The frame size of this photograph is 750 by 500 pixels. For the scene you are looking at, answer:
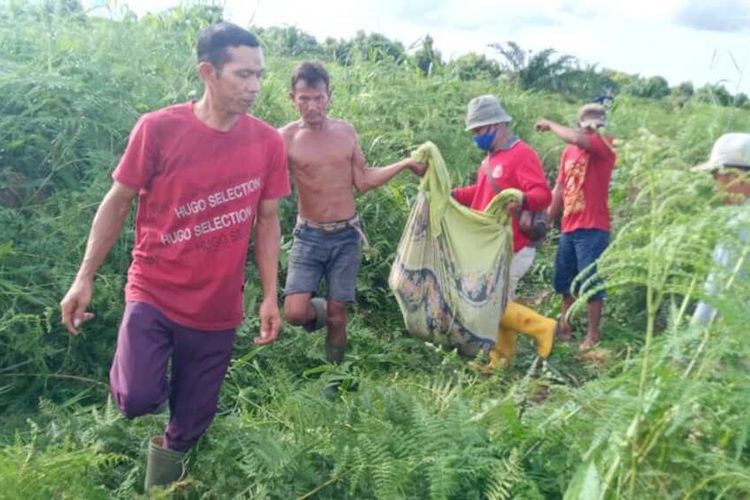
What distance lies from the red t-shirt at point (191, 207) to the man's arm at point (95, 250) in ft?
0.21

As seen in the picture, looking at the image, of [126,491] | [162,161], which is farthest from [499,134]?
[126,491]

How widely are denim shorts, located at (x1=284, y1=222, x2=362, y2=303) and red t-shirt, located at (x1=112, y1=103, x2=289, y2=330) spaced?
4.28 feet

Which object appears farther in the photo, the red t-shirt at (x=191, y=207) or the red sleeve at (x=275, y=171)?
the red sleeve at (x=275, y=171)

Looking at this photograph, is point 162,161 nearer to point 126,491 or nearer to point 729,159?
point 126,491

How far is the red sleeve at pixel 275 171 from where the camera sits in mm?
3277

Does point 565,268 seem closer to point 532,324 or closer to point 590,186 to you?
point 590,186

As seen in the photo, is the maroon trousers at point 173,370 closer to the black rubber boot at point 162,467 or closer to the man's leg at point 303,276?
the black rubber boot at point 162,467

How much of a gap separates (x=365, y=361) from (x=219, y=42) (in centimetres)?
243

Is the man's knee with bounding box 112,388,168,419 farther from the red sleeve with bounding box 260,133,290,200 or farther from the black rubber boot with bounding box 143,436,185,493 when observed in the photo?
the red sleeve with bounding box 260,133,290,200

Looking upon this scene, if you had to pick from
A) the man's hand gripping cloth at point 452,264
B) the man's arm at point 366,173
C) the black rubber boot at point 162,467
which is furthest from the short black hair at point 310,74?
the black rubber boot at point 162,467

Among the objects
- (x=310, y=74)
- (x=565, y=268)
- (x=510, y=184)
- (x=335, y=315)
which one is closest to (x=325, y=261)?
(x=335, y=315)

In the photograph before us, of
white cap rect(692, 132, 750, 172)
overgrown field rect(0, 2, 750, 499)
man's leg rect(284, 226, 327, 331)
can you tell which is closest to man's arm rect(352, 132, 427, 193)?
man's leg rect(284, 226, 327, 331)

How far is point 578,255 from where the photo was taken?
18.5 feet

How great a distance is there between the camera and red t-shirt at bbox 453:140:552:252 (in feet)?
15.5
